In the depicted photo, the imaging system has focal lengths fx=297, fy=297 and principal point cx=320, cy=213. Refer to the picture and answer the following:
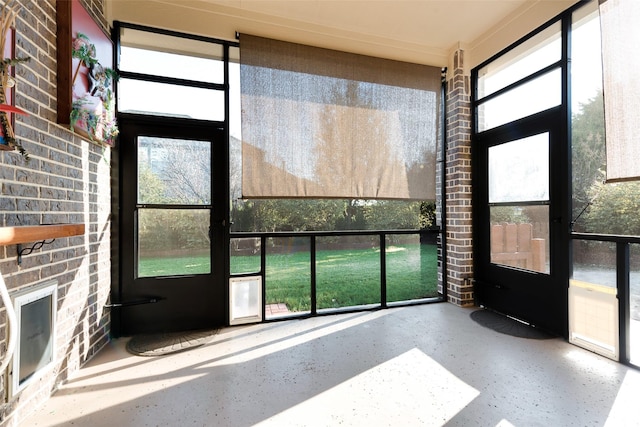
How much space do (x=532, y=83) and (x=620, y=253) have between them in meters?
1.63

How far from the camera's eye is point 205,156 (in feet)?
9.12

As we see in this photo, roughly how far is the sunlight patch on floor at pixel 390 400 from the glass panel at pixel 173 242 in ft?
5.32

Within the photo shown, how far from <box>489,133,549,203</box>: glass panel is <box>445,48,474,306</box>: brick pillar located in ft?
0.86

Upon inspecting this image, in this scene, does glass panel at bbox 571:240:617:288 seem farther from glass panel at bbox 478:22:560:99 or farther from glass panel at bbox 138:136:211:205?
glass panel at bbox 138:136:211:205

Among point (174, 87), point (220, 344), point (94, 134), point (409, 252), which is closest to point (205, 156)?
point (174, 87)

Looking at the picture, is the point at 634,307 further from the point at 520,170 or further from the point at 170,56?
the point at 170,56

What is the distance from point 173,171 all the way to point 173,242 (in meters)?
0.64

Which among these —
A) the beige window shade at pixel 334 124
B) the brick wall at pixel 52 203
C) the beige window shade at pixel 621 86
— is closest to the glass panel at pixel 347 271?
the beige window shade at pixel 334 124

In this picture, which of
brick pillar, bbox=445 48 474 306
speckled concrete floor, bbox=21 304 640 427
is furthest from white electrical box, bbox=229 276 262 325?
brick pillar, bbox=445 48 474 306

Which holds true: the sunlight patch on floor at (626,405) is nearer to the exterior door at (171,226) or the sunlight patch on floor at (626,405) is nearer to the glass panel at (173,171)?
the exterior door at (171,226)

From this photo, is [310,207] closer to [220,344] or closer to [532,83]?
[220,344]

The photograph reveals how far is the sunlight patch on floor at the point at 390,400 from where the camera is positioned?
1.54 m

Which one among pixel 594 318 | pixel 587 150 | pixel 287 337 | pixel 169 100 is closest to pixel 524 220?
pixel 587 150

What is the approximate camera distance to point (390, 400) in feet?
5.57
